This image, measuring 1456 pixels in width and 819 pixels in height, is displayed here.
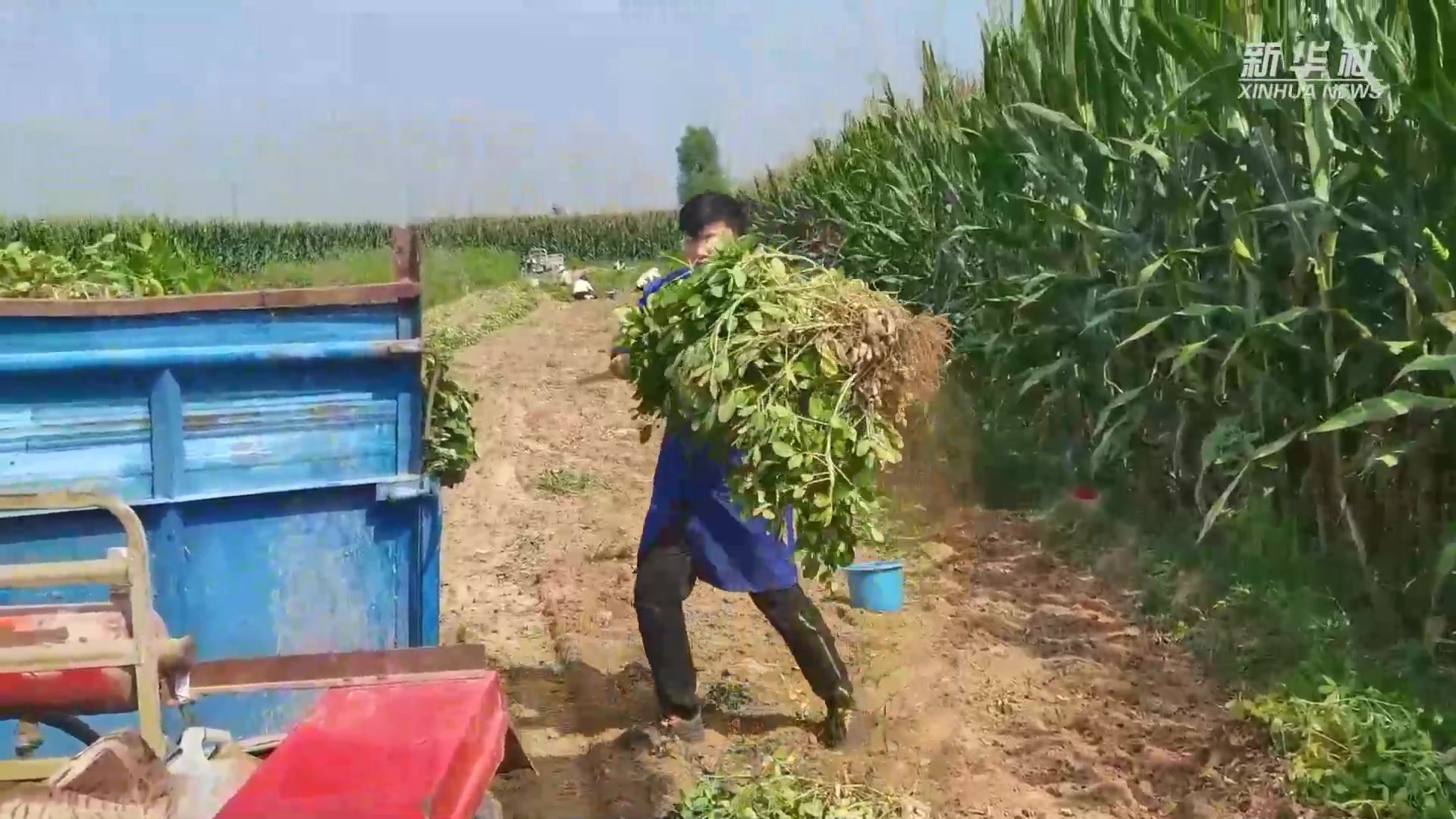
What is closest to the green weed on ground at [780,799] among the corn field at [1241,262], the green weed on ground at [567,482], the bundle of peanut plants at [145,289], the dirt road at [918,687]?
the dirt road at [918,687]

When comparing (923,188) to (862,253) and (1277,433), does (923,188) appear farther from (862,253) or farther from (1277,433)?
(1277,433)

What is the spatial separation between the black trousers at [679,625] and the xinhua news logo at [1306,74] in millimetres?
2409

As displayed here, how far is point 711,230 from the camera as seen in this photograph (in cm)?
365

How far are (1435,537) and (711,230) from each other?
8.74 ft

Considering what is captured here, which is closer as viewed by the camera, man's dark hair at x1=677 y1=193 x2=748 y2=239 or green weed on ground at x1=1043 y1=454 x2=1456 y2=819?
green weed on ground at x1=1043 y1=454 x2=1456 y2=819

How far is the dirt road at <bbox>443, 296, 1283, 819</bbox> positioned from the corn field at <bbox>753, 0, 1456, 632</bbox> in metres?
0.68

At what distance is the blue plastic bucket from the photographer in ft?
16.3

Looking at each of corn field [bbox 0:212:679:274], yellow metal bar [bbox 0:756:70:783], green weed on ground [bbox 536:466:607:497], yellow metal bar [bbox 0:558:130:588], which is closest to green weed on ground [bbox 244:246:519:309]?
corn field [bbox 0:212:679:274]

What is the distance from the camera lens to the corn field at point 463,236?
121ft

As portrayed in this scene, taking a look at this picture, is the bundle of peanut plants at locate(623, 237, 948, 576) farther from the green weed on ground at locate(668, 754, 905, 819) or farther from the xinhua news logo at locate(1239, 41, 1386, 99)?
the xinhua news logo at locate(1239, 41, 1386, 99)

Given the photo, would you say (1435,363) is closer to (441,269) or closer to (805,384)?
(805,384)

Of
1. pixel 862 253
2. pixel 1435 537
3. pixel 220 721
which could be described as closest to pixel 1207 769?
pixel 1435 537

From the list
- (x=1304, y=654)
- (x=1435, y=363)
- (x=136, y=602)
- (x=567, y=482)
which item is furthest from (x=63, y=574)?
(x=567, y=482)

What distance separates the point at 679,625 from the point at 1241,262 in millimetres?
2426
